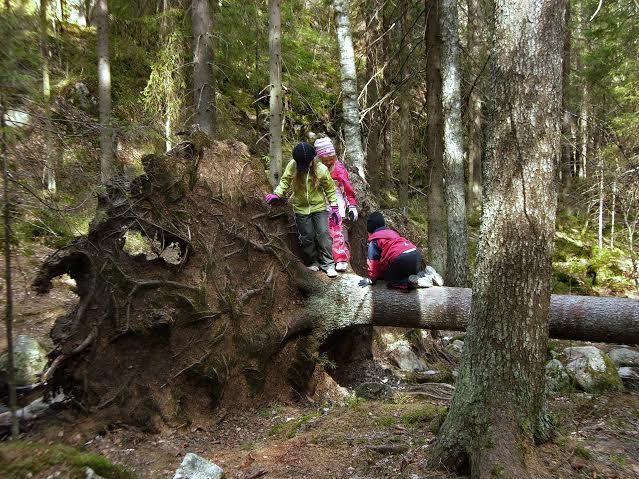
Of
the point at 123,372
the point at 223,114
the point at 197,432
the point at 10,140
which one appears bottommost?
the point at 197,432

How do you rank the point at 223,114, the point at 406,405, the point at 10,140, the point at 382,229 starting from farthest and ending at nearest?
the point at 223,114, the point at 382,229, the point at 406,405, the point at 10,140

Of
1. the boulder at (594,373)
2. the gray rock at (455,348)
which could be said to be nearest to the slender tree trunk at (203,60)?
the gray rock at (455,348)

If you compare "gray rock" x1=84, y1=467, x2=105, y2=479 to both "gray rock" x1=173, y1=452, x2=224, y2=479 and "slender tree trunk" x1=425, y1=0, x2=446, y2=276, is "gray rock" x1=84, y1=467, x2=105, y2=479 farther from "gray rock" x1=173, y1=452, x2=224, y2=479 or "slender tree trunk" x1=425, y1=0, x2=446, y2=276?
"slender tree trunk" x1=425, y1=0, x2=446, y2=276

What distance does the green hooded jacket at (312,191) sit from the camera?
22.4ft

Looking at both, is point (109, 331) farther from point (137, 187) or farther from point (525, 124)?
point (525, 124)

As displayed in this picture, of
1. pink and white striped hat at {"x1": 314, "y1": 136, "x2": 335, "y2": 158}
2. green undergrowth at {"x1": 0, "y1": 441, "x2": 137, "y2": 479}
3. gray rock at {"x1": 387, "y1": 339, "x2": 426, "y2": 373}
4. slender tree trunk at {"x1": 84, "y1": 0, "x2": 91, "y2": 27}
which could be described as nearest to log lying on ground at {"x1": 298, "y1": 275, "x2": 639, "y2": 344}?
gray rock at {"x1": 387, "y1": 339, "x2": 426, "y2": 373}

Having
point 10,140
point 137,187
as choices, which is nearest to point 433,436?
point 137,187

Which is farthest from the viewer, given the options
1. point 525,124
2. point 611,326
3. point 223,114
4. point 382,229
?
point 223,114

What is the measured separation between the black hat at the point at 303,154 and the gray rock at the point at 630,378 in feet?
17.6

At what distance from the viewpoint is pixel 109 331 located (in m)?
5.90

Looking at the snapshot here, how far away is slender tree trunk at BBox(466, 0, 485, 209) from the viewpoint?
11352 millimetres

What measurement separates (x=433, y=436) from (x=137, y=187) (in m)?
4.71

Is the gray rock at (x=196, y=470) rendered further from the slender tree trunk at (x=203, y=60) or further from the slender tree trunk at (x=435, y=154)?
the slender tree trunk at (x=203, y=60)

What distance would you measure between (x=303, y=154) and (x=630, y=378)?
18.4ft
